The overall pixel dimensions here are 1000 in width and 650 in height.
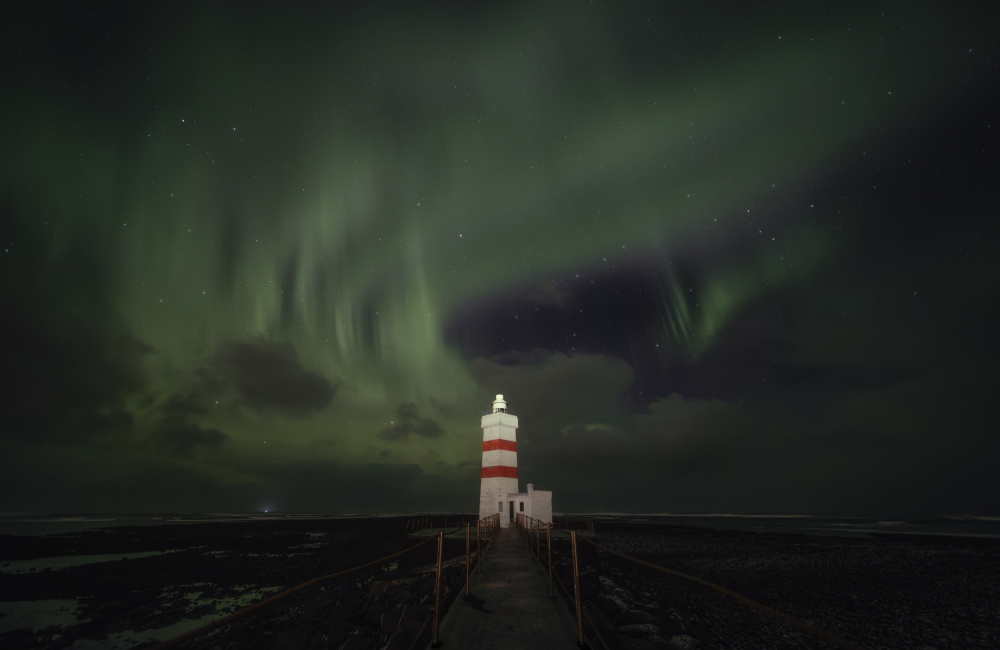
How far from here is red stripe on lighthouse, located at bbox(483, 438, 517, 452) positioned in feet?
84.7

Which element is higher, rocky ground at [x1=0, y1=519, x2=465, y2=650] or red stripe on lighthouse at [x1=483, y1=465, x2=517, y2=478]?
red stripe on lighthouse at [x1=483, y1=465, x2=517, y2=478]

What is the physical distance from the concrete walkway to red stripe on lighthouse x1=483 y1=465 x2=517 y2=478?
14320 mm

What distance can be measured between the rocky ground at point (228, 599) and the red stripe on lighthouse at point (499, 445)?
5834mm

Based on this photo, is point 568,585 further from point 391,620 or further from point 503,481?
point 503,481

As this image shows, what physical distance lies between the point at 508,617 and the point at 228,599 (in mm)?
14660

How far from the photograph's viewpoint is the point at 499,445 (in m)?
25.8

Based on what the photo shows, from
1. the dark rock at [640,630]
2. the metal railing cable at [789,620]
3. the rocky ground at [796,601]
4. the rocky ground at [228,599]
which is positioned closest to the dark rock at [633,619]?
the rocky ground at [796,601]

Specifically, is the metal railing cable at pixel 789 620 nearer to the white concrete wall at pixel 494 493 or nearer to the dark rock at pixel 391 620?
the dark rock at pixel 391 620

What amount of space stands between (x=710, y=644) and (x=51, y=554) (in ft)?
141

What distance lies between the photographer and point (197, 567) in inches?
963

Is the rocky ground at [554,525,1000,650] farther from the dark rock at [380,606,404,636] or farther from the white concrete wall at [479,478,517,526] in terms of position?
the dark rock at [380,606,404,636]

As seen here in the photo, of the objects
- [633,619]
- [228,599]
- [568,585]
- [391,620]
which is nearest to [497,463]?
[568,585]

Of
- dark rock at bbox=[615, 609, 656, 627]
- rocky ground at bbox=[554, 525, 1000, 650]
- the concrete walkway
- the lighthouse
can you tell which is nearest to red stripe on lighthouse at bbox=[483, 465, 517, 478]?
the lighthouse

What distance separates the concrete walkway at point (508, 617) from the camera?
6.55 m
